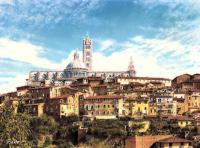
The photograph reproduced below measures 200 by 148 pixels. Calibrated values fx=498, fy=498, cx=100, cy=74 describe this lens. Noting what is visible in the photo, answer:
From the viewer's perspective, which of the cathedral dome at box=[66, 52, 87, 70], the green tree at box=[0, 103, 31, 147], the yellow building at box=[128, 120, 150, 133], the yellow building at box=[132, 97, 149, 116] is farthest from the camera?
the cathedral dome at box=[66, 52, 87, 70]

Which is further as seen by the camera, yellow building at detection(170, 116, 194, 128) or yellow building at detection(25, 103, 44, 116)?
yellow building at detection(25, 103, 44, 116)

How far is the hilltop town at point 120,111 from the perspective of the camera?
6456cm

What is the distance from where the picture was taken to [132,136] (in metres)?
62.3

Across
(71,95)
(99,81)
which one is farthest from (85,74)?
(71,95)

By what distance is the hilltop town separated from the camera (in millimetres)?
64562

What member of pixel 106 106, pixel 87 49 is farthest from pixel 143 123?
pixel 87 49

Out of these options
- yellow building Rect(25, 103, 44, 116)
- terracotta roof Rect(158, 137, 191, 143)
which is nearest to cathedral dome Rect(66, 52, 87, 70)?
yellow building Rect(25, 103, 44, 116)

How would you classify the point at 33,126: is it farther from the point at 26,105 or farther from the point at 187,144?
the point at 187,144

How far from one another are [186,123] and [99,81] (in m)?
26.3

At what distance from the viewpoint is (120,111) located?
2963 inches

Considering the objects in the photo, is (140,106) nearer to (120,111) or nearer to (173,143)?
(120,111)

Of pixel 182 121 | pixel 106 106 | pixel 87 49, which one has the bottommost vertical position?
pixel 182 121

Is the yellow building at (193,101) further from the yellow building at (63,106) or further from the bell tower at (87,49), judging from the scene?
the bell tower at (87,49)

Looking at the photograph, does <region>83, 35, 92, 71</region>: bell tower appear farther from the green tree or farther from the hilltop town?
the green tree
